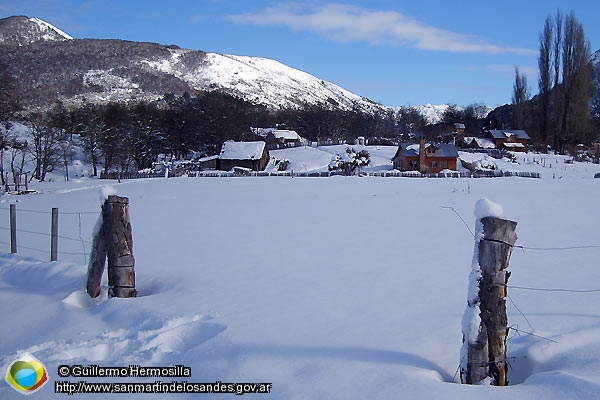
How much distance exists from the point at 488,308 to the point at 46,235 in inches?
442

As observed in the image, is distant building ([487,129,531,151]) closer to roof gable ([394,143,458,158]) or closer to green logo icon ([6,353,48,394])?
roof gable ([394,143,458,158])

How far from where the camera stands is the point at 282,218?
580 inches

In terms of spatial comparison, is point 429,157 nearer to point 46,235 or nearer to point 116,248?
point 46,235

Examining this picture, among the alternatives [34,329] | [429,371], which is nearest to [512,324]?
[429,371]

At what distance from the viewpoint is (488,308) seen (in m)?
3.84

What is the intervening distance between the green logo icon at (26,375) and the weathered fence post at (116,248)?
6.16 feet

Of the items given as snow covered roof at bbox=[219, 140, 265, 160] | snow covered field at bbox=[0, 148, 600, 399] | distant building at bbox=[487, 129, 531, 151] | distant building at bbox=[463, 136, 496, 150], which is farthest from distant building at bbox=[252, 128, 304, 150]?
snow covered field at bbox=[0, 148, 600, 399]

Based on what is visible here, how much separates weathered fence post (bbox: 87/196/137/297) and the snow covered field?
10.6 inches

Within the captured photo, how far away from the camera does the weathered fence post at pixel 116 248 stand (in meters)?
6.22

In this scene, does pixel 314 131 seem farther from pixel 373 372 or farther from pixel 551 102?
pixel 373 372

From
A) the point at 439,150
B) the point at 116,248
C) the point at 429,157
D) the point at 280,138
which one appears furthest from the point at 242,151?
the point at 116,248

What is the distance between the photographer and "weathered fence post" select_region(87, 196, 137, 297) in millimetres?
6219

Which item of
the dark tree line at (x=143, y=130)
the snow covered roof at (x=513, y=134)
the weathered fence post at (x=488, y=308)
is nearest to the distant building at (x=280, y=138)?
the dark tree line at (x=143, y=130)

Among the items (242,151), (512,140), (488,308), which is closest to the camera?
(488,308)
